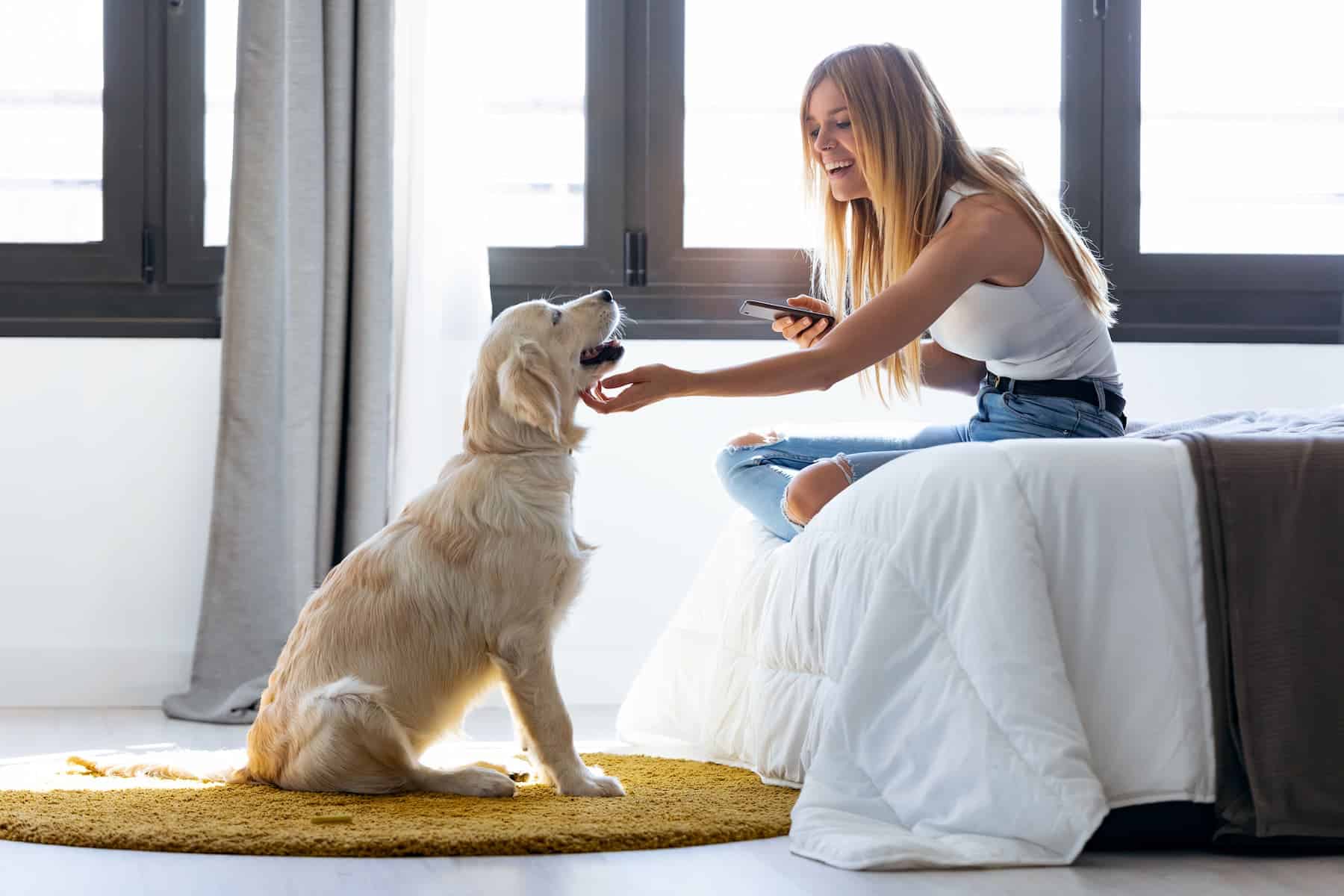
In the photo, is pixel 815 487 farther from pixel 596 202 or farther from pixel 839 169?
pixel 596 202

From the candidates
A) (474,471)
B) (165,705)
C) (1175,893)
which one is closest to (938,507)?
(1175,893)

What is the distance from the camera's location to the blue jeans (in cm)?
241

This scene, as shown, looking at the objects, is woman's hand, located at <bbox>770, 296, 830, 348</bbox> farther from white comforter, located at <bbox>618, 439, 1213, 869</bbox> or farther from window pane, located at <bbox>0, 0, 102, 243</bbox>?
window pane, located at <bbox>0, 0, 102, 243</bbox>

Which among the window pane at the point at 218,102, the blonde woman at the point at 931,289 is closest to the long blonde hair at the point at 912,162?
the blonde woman at the point at 931,289

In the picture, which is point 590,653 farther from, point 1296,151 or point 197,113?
point 1296,151

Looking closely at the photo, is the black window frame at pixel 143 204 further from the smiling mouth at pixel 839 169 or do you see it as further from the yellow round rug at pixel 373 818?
the smiling mouth at pixel 839 169

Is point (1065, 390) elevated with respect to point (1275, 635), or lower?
elevated

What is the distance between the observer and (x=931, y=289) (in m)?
2.24

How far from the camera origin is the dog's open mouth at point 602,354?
7.50 ft

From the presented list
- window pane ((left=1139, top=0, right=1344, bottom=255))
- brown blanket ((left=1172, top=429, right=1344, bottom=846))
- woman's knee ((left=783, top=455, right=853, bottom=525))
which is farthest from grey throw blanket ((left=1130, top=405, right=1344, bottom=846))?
window pane ((left=1139, top=0, right=1344, bottom=255))

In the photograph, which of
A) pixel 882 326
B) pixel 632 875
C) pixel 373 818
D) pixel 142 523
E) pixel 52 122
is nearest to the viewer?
pixel 632 875

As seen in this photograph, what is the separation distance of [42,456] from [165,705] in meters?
0.76

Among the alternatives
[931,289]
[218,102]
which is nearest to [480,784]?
[931,289]

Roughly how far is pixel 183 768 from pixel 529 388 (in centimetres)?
87
